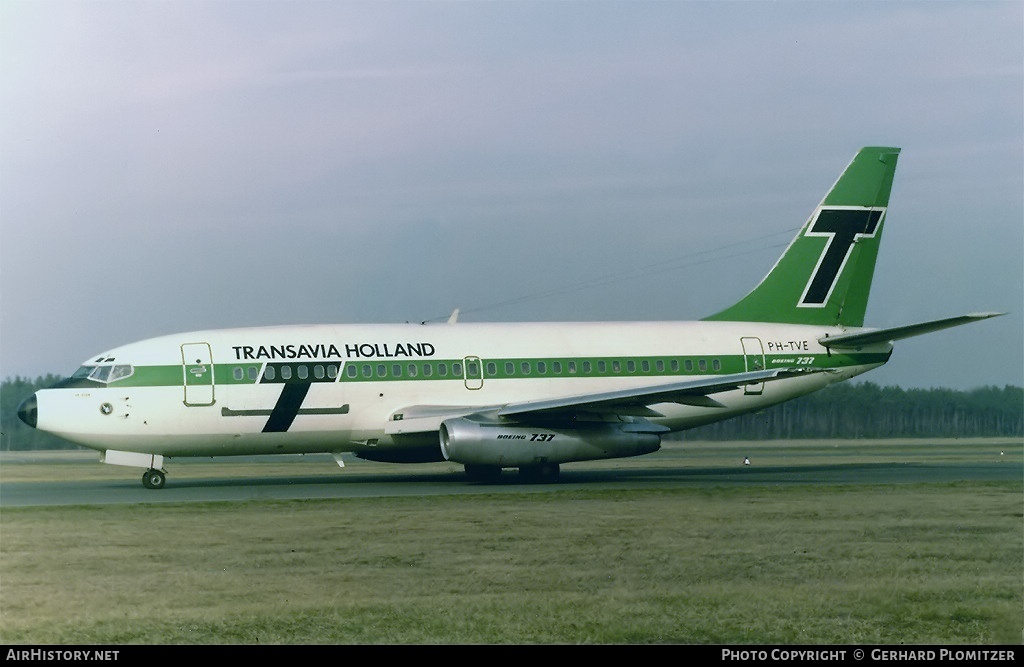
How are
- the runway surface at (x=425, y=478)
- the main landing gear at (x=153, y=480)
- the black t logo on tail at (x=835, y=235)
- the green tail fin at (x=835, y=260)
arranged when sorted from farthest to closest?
the black t logo on tail at (x=835, y=235), the green tail fin at (x=835, y=260), the main landing gear at (x=153, y=480), the runway surface at (x=425, y=478)

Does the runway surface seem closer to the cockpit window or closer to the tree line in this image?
the cockpit window

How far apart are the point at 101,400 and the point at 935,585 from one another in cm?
1884

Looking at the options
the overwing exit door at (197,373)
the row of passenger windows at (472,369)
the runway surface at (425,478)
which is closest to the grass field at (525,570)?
the runway surface at (425,478)

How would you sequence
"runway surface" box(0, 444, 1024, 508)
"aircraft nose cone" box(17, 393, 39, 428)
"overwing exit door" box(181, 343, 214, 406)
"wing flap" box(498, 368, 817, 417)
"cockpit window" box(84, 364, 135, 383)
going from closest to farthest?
"runway surface" box(0, 444, 1024, 508), "aircraft nose cone" box(17, 393, 39, 428), "wing flap" box(498, 368, 817, 417), "cockpit window" box(84, 364, 135, 383), "overwing exit door" box(181, 343, 214, 406)

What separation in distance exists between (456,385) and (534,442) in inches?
114

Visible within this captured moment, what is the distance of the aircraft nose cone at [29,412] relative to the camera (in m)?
26.0

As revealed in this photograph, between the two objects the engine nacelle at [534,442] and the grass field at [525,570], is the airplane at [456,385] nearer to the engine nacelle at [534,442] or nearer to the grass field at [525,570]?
the engine nacelle at [534,442]

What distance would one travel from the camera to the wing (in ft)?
86.0

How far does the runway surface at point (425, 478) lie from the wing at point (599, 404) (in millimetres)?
1390

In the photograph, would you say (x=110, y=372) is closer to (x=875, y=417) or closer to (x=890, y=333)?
(x=890, y=333)

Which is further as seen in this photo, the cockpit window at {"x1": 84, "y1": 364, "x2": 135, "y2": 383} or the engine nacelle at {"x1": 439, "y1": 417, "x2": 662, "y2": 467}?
the cockpit window at {"x1": 84, "y1": 364, "x2": 135, "y2": 383}

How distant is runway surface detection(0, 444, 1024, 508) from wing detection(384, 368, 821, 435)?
1.39 m

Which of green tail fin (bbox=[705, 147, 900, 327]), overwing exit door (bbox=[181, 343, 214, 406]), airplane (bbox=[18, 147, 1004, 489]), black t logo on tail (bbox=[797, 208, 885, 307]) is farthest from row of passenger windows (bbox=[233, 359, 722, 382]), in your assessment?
black t logo on tail (bbox=[797, 208, 885, 307])

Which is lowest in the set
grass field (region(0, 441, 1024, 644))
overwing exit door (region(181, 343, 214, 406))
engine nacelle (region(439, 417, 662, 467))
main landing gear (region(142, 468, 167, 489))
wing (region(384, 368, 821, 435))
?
grass field (region(0, 441, 1024, 644))
